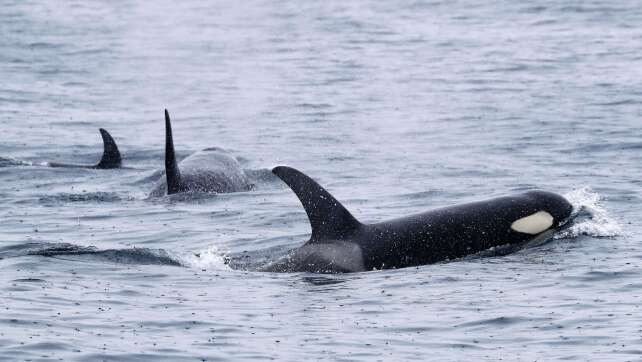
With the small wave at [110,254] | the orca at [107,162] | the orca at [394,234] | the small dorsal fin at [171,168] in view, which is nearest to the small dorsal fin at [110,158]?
the orca at [107,162]

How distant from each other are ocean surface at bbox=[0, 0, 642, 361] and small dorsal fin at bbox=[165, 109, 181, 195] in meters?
0.21

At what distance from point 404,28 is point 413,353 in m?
29.6

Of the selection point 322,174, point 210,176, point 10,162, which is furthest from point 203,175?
point 10,162

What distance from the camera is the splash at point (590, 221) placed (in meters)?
12.9

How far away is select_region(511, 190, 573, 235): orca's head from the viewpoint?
12.4 metres

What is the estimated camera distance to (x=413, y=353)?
919 centimetres

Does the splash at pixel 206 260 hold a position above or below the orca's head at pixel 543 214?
below

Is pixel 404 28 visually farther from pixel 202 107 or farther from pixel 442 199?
pixel 442 199

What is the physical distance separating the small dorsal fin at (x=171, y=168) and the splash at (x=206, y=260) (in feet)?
9.85

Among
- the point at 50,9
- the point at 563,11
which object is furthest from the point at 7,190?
the point at 50,9

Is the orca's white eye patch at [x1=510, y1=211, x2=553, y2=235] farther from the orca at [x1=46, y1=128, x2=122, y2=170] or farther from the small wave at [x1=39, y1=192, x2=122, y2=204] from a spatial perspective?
the orca at [x1=46, y1=128, x2=122, y2=170]

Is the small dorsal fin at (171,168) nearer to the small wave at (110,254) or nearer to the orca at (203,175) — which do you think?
the orca at (203,175)

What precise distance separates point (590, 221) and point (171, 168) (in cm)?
544

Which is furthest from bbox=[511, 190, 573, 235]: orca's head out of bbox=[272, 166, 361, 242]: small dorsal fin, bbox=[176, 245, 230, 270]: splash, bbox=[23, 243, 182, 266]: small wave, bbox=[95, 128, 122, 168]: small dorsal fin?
bbox=[95, 128, 122, 168]: small dorsal fin
